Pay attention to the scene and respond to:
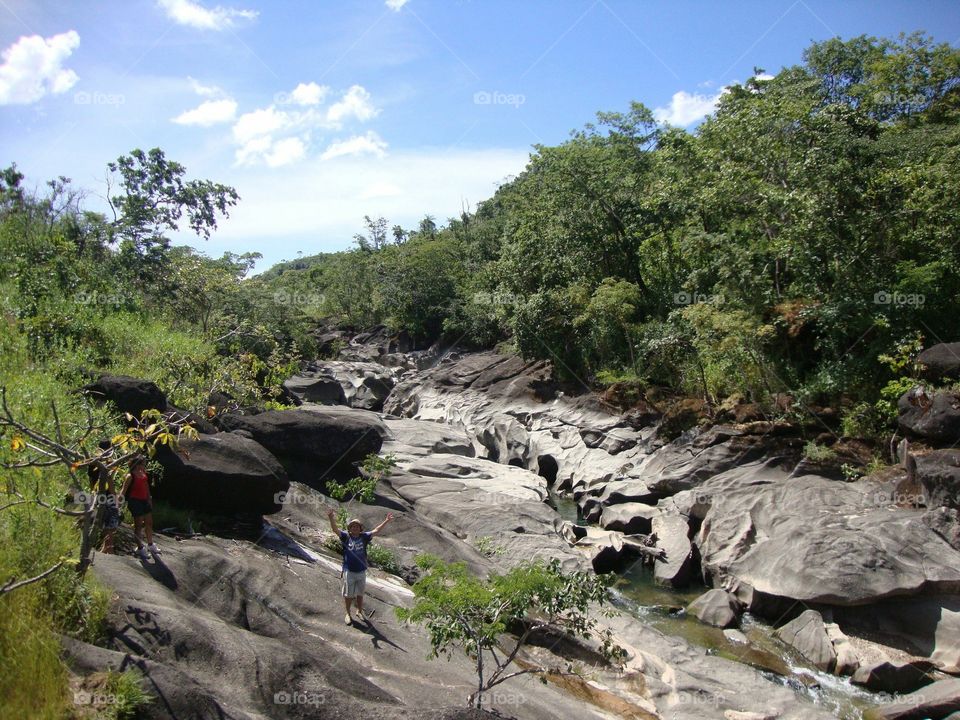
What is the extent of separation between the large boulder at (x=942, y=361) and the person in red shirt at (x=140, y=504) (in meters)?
16.0

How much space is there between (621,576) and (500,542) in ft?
9.31

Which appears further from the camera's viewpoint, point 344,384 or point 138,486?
point 344,384

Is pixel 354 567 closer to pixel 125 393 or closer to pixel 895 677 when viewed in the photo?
pixel 125 393

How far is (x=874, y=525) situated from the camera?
13.2 metres

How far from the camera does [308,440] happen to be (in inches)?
637

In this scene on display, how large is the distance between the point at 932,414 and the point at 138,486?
15327 mm

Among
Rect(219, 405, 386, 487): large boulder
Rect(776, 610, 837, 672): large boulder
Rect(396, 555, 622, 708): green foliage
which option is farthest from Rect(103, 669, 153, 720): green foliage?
Rect(776, 610, 837, 672): large boulder

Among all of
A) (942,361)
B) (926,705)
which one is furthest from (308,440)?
(942,361)

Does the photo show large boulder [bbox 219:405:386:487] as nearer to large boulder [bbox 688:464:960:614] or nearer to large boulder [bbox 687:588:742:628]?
large boulder [bbox 687:588:742:628]

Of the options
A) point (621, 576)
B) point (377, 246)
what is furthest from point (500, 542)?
point (377, 246)

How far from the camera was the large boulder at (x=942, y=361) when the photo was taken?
15.1 m

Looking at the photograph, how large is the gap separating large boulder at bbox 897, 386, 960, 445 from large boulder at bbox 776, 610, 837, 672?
537 centimetres

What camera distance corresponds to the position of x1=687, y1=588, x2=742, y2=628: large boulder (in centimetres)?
1293

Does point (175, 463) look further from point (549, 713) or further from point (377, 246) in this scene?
point (377, 246)
